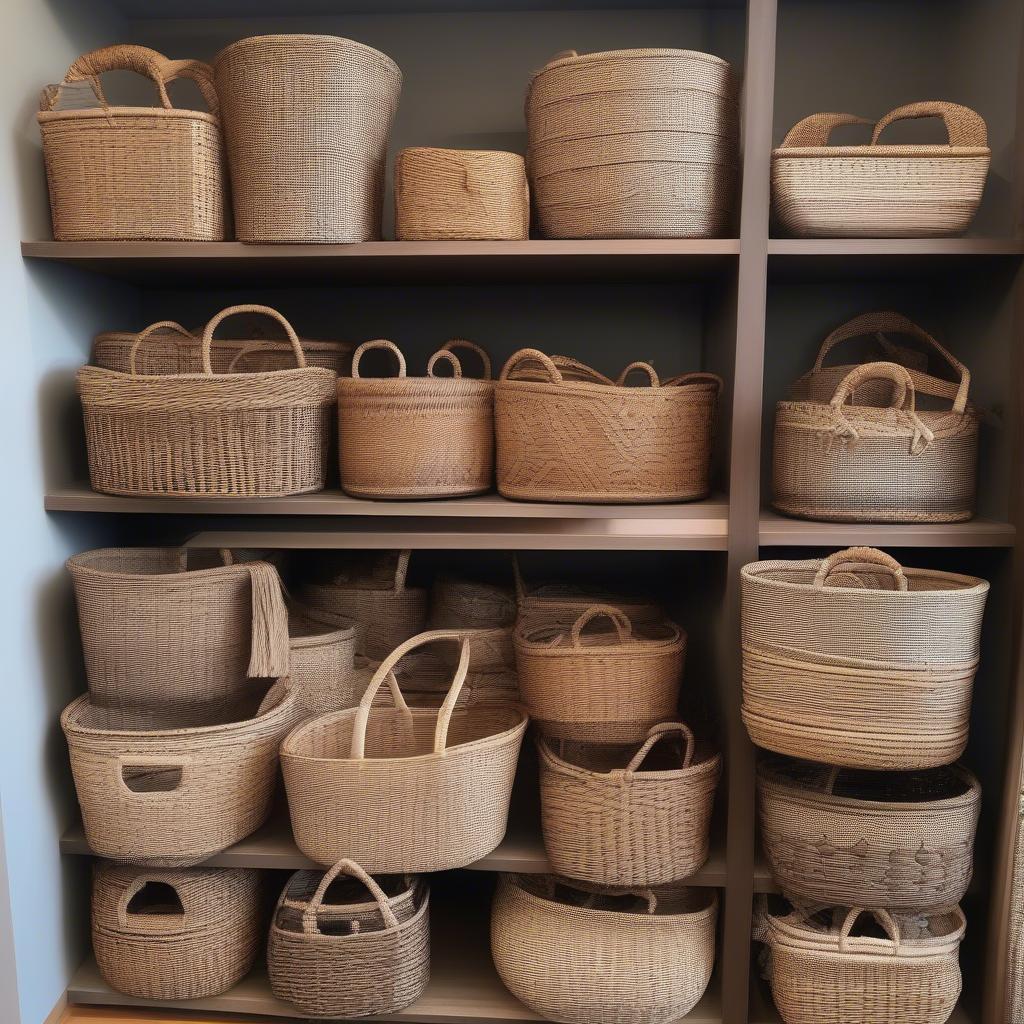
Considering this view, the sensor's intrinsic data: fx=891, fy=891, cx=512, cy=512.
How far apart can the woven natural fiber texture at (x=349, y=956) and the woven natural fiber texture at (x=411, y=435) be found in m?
0.73

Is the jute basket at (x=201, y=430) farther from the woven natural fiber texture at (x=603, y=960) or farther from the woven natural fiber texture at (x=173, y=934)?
the woven natural fiber texture at (x=603, y=960)

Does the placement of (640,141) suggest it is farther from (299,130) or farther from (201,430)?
(201,430)

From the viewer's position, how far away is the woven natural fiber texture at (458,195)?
5.47 feet

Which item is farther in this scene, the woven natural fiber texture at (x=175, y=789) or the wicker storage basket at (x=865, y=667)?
the woven natural fiber texture at (x=175, y=789)

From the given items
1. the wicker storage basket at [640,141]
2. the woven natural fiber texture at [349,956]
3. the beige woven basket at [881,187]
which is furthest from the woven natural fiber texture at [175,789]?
the beige woven basket at [881,187]

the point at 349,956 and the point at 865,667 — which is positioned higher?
the point at 865,667

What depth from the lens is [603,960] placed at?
1.71 meters

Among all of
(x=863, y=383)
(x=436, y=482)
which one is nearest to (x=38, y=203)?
(x=436, y=482)

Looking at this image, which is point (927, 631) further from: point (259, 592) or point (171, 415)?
point (171, 415)

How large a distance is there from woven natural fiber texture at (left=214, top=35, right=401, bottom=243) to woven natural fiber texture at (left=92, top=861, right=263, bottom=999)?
128cm

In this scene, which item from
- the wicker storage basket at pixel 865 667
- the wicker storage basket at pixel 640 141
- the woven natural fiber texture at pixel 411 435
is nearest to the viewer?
the wicker storage basket at pixel 865 667

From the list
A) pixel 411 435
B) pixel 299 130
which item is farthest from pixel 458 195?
pixel 411 435

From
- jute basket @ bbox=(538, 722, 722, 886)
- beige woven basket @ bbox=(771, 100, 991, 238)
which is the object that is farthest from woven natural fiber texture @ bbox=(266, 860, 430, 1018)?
beige woven basket @ bbox=(771, 100, 991, 238)

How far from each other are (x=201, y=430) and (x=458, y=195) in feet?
2.16
